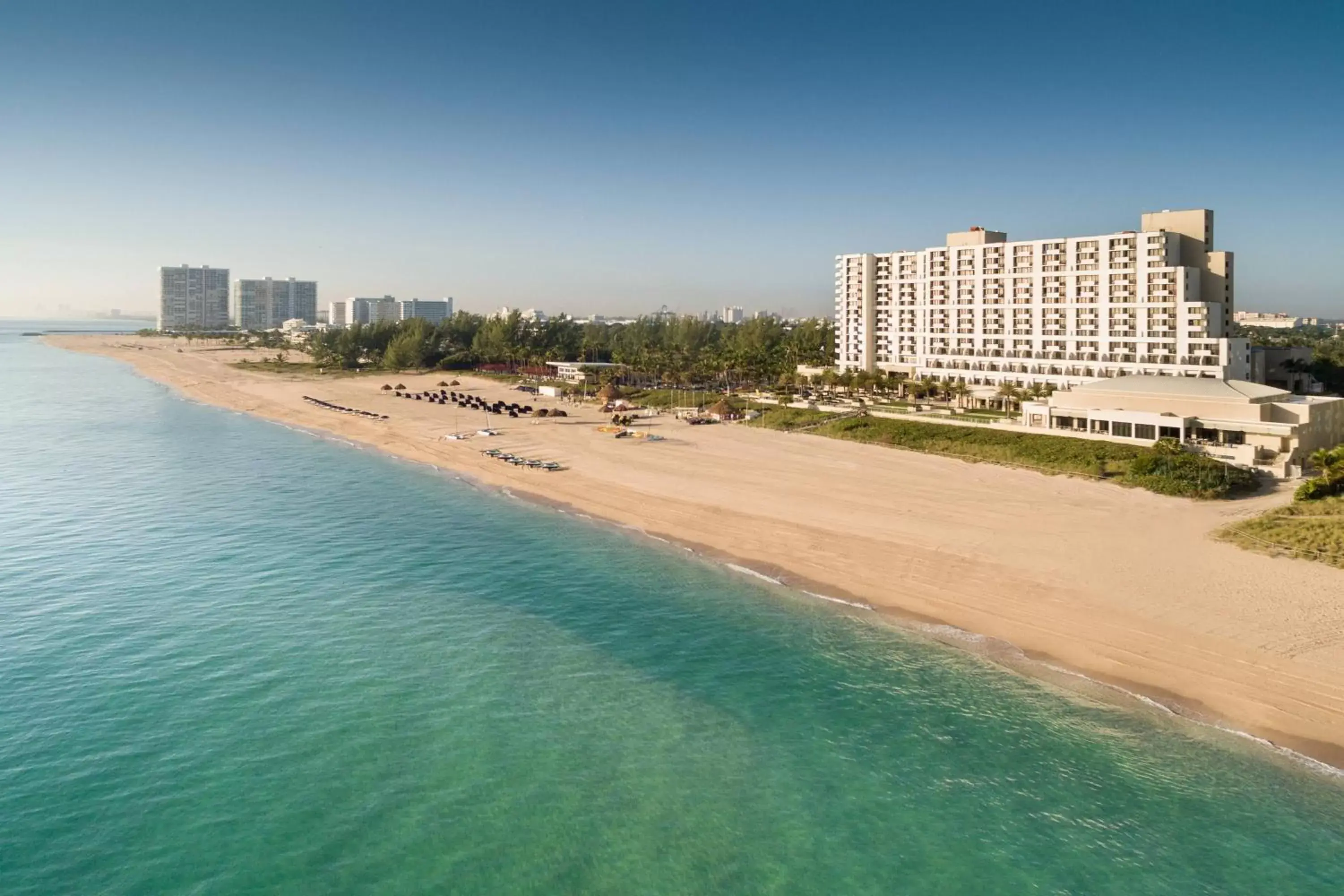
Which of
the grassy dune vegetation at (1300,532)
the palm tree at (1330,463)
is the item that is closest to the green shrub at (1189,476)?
the palm tree at (1330,463)

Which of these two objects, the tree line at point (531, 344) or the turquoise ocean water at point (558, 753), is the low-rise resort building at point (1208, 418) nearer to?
the turquoise ocean water at point (558, 753)

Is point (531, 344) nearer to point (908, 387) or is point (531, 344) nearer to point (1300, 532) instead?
point (908, 387)

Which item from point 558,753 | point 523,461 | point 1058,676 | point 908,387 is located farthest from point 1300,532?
point 908,387

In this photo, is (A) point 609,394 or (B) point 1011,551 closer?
(B) point 1011,551

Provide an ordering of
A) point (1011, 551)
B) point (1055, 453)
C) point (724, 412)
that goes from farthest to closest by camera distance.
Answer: point (724, 412), point (1055, 453), point (1011, 551)

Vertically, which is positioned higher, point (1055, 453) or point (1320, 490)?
point (1055, 453)

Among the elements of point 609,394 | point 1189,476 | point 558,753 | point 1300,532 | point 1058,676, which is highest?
point 609,394

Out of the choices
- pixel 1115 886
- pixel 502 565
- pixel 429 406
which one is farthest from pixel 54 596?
pixel 429 406

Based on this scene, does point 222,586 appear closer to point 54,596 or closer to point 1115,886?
point 54,596
